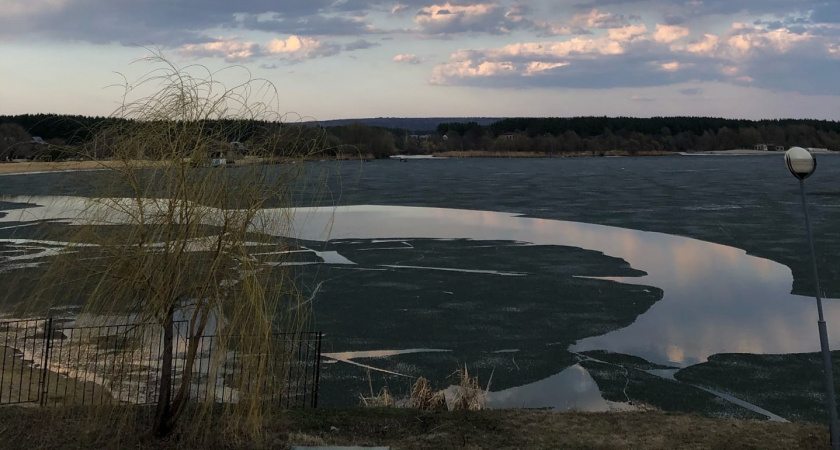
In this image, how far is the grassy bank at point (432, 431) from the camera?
869 cm

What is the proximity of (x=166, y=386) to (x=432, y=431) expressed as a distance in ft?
11.0

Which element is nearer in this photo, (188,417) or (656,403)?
(188,417)

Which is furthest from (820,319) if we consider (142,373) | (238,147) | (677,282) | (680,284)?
(677,282)

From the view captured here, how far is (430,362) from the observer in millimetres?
13758

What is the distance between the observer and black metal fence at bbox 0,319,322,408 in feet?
28.0

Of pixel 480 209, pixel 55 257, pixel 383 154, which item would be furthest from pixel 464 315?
pixel 383 154

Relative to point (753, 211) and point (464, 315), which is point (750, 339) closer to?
point (464, 315)

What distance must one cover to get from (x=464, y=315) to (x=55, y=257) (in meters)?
10.4

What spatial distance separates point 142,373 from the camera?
12391 millimetres

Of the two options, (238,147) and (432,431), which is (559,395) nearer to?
(432,431)

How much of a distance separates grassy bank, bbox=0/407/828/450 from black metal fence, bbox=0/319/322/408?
15.1 inches

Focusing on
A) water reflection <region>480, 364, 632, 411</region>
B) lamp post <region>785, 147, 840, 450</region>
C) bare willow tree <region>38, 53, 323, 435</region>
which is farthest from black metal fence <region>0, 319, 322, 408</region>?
lamp post <region>785, 147, 840, 450</region>

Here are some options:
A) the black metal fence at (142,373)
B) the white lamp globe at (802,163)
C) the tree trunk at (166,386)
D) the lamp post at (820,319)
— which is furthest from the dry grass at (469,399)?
the white lamp globe at (802,163)

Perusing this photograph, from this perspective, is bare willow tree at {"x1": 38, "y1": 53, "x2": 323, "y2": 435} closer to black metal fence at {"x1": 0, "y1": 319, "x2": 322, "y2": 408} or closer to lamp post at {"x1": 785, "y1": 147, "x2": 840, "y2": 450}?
black metal fence at {"x1": 0, "y1": 319, "x2": 322, "y2": 408}
